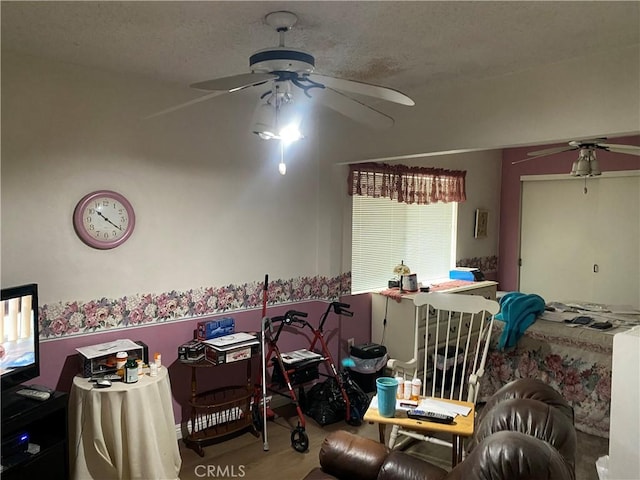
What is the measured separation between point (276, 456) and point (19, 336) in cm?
168

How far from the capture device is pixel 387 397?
2.38 metres

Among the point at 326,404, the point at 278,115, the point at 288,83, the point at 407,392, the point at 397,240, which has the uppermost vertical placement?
the point at 288,83

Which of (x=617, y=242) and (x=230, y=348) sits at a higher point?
(x=617, y=242)

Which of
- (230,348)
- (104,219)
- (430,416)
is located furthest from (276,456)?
(104,219)

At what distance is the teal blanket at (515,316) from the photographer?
3.77 metres

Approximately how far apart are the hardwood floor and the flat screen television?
3.55ft

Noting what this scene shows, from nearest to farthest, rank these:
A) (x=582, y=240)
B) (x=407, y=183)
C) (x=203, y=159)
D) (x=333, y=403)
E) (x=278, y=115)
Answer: (x=278, y=115) < (x=203, y=159) < (x=333, y=403) < (x=407, y=183) < (x=582, y=240)

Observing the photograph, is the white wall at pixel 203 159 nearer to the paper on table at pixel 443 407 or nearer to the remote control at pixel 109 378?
the remote control at pixel 109 378

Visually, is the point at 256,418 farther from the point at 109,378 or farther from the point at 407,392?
the point at 407,392

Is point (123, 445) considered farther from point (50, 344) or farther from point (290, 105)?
point (290, 105)

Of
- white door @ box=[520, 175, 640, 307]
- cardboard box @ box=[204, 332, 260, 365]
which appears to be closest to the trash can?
cardboard box @ box=[204, 332, 260, 365]

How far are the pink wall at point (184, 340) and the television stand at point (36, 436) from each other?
1.15 feet

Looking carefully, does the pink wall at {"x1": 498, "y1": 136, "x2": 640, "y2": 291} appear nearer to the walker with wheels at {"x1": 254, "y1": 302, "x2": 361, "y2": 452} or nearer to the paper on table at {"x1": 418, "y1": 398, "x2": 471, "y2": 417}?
the walker with wheels at {"x1": 254, "y1": 302, "x2": 361, "y2": 452}

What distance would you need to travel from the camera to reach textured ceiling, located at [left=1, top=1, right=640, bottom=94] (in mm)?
1976
